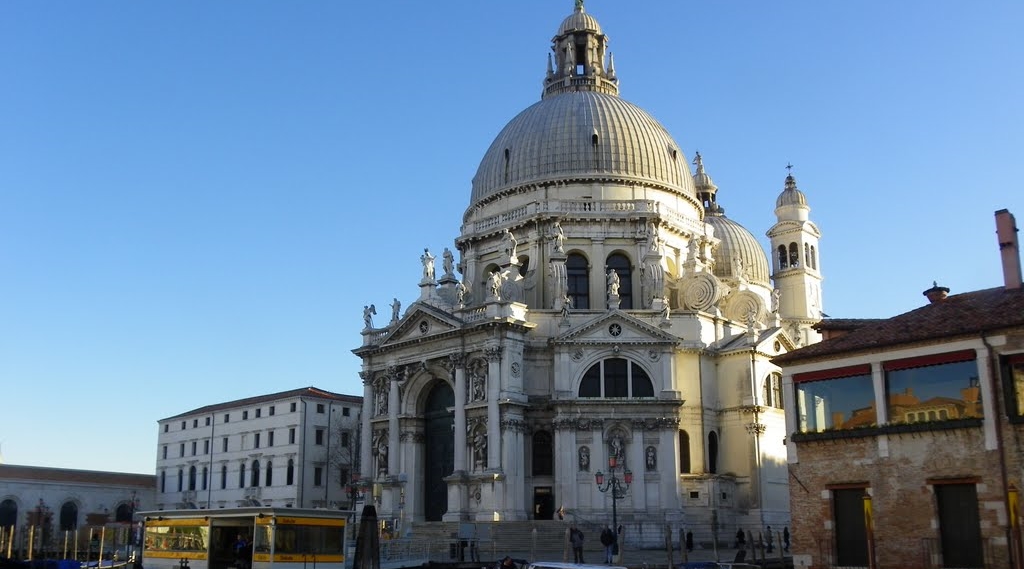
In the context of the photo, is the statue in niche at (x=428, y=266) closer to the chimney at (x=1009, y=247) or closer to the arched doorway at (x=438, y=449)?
the arched doorway at (x=438, y=449)

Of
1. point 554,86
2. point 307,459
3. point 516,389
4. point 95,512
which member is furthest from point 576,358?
point 95,512

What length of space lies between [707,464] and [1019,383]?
2572 centimetres

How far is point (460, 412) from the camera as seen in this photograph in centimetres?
5000

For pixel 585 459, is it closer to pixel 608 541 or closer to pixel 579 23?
pixel 608 541

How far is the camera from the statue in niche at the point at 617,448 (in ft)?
157

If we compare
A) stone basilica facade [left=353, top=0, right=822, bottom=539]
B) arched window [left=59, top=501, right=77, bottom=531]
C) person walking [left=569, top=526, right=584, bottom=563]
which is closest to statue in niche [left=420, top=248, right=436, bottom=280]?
stone basilica facade [left=353, top=0, right=822, bottom=539]

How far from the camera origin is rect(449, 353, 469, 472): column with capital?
163 ft

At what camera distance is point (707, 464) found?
5031 cm

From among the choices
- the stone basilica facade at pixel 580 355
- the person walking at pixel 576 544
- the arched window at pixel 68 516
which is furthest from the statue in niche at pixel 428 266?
the arched window at pixel 68 516

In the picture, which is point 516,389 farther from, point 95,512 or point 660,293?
point 95,512

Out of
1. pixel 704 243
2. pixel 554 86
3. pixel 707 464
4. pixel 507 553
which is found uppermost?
pixel 554 86

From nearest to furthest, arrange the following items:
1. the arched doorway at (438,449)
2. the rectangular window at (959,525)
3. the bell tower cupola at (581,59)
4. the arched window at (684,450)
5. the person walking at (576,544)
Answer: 1. the rectangular window at (959,525)
2. the person walking at (576,544)
3. the arched window at (684,450)
4. the arched doorway at (438,449)
5. the bell tower cupola at (581,59)

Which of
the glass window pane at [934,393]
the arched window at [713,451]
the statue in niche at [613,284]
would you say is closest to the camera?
the glass window pane at [934,393]

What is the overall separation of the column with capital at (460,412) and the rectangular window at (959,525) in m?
26.6
